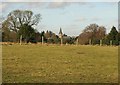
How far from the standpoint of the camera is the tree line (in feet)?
188

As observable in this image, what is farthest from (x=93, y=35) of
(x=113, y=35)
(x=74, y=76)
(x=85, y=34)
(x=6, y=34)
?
(x=74, y=76)

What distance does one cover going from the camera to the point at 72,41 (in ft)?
196

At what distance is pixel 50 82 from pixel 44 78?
80 centimetres

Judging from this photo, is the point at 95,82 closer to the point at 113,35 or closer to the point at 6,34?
the point at 6,34

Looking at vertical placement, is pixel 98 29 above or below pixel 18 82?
above

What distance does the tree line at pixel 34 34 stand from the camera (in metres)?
A: 57.2

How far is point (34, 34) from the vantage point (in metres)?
59.0

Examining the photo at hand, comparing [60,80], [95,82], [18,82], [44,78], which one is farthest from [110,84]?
[18,82]

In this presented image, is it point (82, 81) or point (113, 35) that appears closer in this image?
point (82, 81)

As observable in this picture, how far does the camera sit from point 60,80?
950 cm

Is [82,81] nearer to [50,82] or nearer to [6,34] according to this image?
[50,82]

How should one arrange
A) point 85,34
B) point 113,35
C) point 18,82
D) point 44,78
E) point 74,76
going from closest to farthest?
point 18,82, point 44,78, point 74,76, point 113,35, point 85,34

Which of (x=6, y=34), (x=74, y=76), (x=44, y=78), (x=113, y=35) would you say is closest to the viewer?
(x=44, y=78)

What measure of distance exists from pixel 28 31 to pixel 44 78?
163ft
